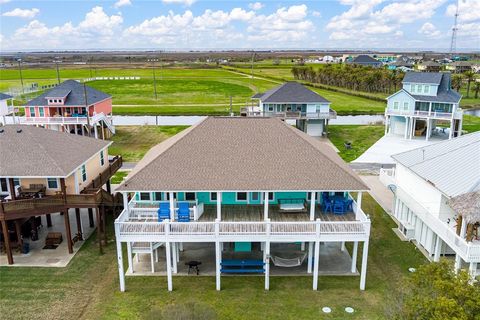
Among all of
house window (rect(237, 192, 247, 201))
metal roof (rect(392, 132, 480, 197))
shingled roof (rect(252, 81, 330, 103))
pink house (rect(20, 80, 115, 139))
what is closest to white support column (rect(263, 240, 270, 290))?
house window (rect(237, 192, 247, 201))

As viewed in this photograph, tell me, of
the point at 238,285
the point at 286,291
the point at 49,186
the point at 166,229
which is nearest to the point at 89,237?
the point at 49,186

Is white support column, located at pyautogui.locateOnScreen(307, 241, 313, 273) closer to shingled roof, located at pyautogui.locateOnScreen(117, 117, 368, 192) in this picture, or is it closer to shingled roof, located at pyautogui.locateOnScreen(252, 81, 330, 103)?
shingled roof, located at pyautogui.locateOnScreen(117, 117, 368, 192)

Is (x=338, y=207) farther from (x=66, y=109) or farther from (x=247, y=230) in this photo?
(x=66, y=109)

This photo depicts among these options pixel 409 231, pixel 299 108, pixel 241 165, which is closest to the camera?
pixel 241 165

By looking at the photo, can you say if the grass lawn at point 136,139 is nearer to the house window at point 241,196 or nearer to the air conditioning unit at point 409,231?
the house window at point 241,196

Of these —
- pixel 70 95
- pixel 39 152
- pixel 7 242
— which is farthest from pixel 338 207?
pixel 70 95

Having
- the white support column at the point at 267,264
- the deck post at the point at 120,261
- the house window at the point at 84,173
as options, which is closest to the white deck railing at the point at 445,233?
the white support column at the point at 267,264

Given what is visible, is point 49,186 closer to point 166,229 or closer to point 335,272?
point 166,229
